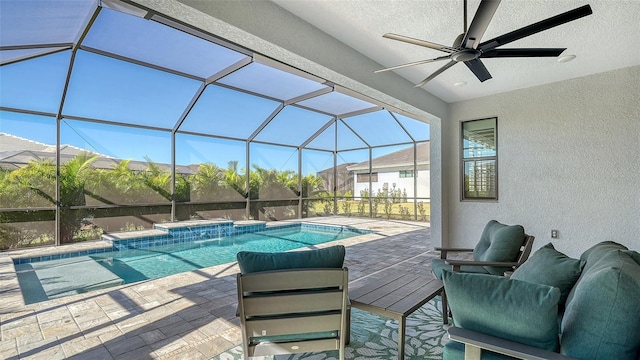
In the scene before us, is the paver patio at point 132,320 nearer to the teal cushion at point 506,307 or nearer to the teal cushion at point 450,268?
the teal cushion at point 450,268

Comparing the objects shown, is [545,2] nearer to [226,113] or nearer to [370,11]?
[370,11]

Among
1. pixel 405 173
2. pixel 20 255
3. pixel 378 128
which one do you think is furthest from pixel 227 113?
pixel 405 173

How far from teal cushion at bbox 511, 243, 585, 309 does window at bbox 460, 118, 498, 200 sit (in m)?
3.91

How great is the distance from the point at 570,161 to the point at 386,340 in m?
4.37

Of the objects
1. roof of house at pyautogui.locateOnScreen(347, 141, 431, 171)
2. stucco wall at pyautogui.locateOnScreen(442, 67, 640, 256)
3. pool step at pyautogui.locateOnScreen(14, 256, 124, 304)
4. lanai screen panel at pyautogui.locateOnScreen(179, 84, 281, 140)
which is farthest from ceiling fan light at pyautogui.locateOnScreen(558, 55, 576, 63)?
roof of house at pyautogui.locateOnScreen(347, 141, 431, 171)

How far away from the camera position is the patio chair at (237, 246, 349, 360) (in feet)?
5.93

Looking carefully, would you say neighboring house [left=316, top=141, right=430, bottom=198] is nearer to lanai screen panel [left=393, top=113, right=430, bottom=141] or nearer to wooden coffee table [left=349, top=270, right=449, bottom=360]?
lanai screen panel [left=393, top=113, right=430, bottom=141]

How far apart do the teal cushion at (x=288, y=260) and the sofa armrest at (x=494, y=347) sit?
31.3 inches

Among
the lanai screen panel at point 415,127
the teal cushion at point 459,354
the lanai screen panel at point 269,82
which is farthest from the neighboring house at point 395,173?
the teal cushion at point 459,354

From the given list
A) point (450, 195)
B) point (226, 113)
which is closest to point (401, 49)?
point (450, 195)

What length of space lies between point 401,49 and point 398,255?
11.6ft

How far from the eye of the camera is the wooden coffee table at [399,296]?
2225 mm

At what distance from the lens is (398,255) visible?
562 cm

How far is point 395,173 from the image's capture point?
12.4 m
